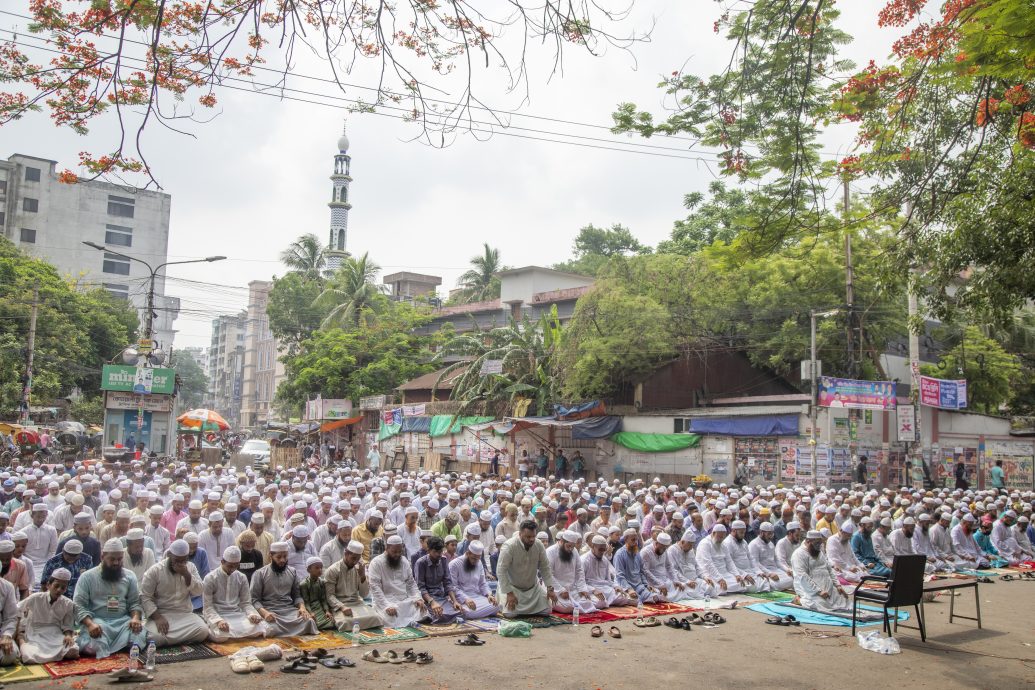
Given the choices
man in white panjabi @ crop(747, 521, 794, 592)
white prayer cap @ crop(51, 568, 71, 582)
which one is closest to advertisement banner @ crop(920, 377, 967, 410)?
man in white panjabi @ crop(747, 521, 794, 592)

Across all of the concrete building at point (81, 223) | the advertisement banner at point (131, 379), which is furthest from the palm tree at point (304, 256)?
the advertisement banner at point (131, 379)

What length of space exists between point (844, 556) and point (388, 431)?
Result: 74.4 feet

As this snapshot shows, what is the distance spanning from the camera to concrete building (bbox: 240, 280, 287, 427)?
79.6m

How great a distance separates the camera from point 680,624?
29.2ft

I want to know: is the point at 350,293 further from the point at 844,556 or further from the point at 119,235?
the point at 844,556

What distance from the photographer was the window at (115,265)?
58.9m

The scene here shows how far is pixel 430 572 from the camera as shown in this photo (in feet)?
29.7

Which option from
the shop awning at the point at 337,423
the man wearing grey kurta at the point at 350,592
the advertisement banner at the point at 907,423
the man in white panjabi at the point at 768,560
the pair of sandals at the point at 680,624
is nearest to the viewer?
the man wearing grey kurta at the point at 350,592

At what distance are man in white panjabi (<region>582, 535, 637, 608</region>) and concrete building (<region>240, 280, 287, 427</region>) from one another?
70.1m

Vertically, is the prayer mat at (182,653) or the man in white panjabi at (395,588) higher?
the man in white panjabi at (395,588)

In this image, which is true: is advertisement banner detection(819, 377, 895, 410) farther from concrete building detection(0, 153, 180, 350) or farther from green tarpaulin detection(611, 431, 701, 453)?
concrete building detection(0, 153, 180, 350)

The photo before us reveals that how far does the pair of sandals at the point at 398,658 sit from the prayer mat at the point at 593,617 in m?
2.27

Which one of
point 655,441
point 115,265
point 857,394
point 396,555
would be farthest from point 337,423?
point 115,265

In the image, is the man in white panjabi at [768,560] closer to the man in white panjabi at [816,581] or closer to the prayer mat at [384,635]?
the man in white panjabi at [816,581]
